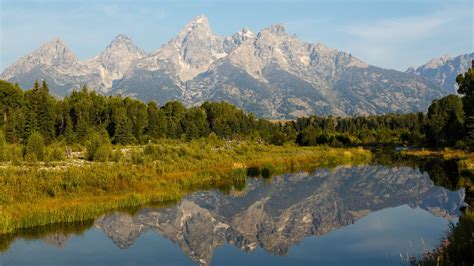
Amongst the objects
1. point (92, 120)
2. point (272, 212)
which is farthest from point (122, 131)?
point (272, 212)

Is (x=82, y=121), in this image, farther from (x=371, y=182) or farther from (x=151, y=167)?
(x=371, y=182)

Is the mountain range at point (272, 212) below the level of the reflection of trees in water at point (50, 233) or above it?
below

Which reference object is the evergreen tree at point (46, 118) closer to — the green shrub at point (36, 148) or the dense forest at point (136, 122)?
the dense forest at point (136, 122)

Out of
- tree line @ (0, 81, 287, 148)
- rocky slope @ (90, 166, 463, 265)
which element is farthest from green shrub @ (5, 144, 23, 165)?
tree line @ (0, 81, 287, 148)

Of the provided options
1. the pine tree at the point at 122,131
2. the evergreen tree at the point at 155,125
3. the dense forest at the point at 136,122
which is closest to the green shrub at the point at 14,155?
the dense forest at the point at 136,122

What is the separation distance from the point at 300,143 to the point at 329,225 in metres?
92.5

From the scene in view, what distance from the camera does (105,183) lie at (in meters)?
37.2

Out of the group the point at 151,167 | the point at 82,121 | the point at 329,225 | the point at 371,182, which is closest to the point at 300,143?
the point at 82,121

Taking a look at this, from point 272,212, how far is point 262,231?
6479mm

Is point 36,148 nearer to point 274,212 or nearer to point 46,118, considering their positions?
point 274,212

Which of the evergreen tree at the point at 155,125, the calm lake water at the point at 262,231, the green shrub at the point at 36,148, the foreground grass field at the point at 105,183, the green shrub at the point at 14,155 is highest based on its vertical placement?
the evergreen tree at the point at 155,125

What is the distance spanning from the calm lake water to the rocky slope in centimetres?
7

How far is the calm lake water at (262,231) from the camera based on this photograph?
981 inches

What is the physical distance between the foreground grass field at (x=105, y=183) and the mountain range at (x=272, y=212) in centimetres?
172
